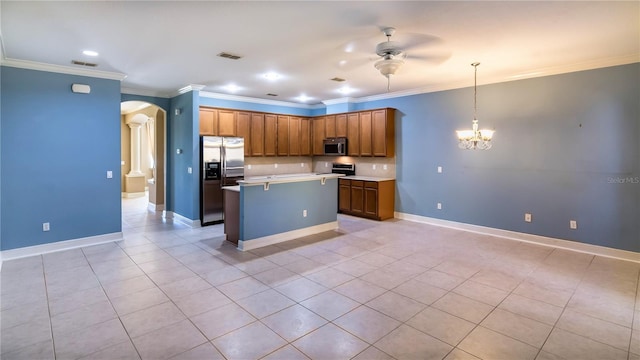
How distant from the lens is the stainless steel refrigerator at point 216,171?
6.38 m

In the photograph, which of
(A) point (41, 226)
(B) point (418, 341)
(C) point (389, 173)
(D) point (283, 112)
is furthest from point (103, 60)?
(C) point (389, 173)

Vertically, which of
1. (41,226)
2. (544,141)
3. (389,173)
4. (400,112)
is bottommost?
(41,226)

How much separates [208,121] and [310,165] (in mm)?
3197

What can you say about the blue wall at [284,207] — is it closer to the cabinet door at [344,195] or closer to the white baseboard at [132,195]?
the cabinet door at [344,195]

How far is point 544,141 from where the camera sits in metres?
5.05

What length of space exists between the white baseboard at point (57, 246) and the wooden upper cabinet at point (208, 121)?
96.8 inches

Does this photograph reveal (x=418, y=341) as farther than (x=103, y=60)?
No

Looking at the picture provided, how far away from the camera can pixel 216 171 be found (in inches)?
257

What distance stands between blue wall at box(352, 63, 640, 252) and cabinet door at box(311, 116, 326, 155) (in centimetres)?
229

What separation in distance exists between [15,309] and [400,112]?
6555mm

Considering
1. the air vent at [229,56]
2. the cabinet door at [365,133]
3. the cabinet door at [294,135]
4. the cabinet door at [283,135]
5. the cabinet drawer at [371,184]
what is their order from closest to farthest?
the air vent at [229,56]
the cabinet drawer at [371,184]
the cabinet door at [365,133]
the cabinet door at [283,135]
the cabinet door at [294,135]

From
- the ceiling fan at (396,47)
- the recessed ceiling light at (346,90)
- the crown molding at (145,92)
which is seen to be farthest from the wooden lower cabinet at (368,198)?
the crown molding at (145,92)

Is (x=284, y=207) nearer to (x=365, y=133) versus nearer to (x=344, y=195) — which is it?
(x=344, y=195)

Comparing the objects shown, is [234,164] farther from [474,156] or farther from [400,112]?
[474,156]
